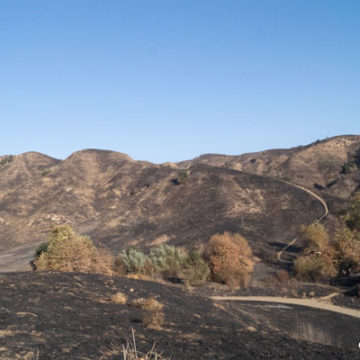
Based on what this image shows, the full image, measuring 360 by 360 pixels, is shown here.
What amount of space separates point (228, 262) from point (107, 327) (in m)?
18.4

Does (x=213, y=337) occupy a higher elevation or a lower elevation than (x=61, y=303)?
lower

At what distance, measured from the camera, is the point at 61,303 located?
10.3m

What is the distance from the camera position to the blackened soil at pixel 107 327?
7.31 metres

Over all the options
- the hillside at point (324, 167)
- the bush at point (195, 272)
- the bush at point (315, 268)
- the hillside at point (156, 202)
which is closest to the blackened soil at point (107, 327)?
the bush at point (195, 272)

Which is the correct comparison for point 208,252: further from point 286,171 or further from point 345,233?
point 286,171

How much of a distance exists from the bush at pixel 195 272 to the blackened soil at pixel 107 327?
1079 centimetres

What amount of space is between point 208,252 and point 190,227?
18.8 m

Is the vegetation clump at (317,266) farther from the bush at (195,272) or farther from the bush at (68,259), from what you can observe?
the bush at (68,259)

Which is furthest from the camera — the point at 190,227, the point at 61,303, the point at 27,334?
the point at 190,227

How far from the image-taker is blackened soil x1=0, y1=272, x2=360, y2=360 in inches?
288

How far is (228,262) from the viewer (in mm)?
26234

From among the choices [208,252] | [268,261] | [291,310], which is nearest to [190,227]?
[268,261]

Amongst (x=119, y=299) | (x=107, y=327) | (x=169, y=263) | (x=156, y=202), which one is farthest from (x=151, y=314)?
(x=156, y=202)

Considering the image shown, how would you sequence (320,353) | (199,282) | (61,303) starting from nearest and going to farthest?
(320,353)
(61,303)
(199,282)
